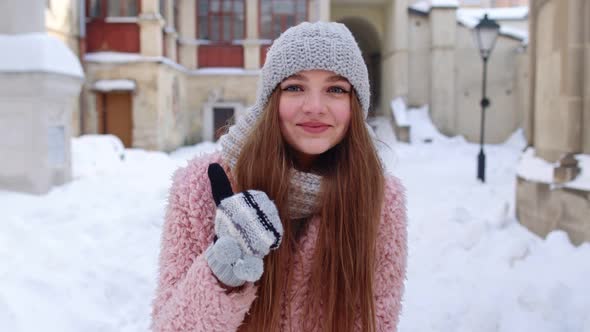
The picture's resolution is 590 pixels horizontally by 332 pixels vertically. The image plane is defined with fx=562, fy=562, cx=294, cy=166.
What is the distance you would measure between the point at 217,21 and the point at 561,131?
14.3 m

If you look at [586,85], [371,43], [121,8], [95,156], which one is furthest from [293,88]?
[371,43]

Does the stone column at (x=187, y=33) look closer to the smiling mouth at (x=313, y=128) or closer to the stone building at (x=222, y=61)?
the stone building at (x=222, y=61)

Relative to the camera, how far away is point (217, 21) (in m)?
17.9

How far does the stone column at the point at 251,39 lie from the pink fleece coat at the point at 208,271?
16292mm

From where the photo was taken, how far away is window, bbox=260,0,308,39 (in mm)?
17969

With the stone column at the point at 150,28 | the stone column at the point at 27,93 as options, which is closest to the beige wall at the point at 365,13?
the stone column at the point at 150,28

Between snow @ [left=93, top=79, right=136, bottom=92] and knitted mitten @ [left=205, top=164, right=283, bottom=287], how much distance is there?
13860 millimetres

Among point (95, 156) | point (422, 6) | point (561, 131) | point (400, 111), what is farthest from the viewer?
point (422, 6)

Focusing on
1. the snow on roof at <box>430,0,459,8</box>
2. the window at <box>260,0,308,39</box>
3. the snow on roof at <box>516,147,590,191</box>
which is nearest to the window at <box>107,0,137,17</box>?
the window at <box>260,0,308,39</box>

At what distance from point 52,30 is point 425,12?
12.2m

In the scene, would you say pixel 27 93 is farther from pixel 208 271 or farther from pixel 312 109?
pixel 208 271

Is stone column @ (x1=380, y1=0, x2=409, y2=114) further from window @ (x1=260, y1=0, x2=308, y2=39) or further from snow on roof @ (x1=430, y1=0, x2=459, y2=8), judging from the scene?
window @ (x1=260, y1=0, x2=308, y2=39)

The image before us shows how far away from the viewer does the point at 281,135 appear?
176 cm

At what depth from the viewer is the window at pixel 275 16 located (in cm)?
1797
